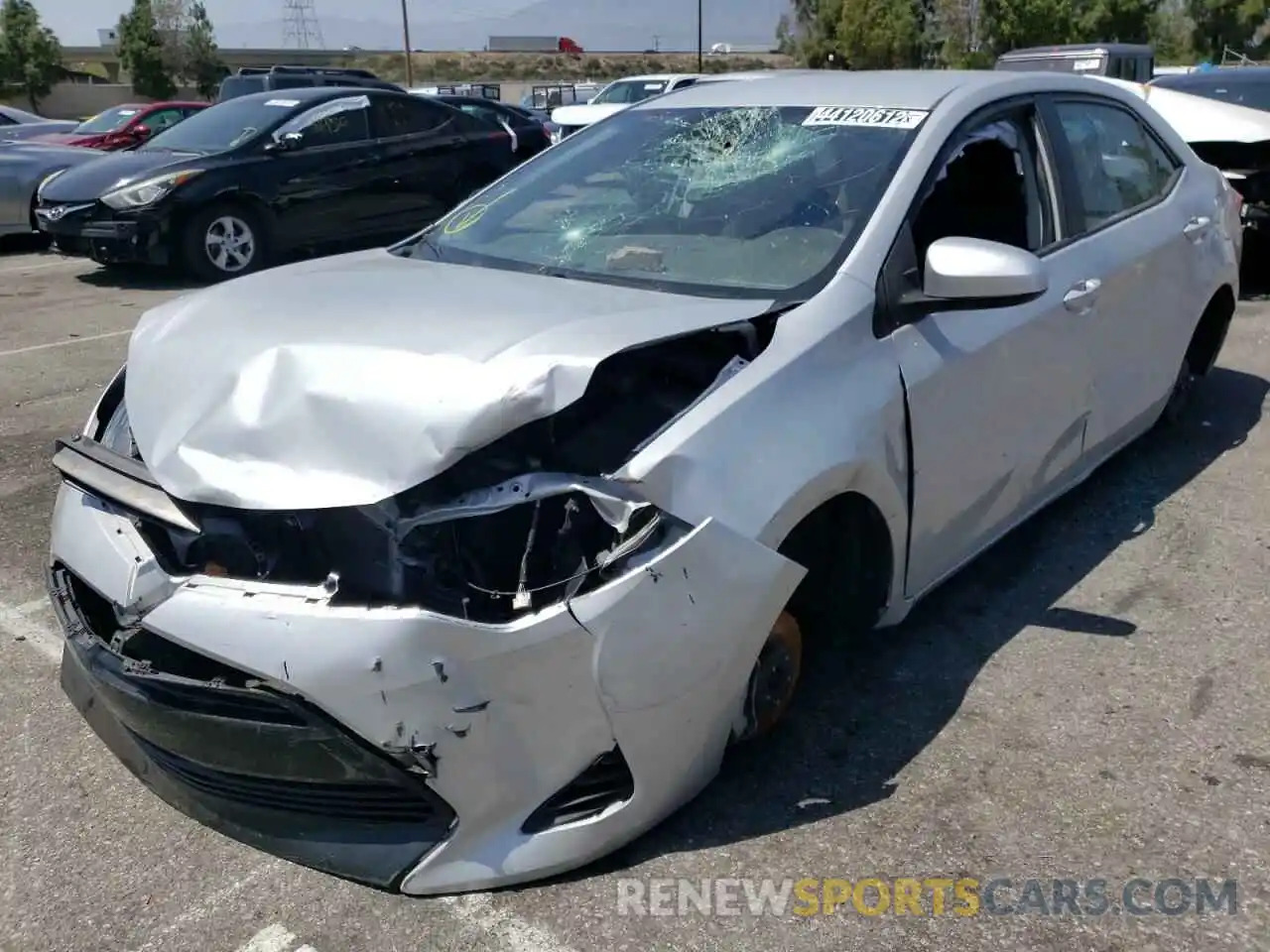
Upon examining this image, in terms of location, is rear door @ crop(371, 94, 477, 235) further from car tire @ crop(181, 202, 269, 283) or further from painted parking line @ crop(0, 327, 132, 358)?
painted parking line @ crop(0, 327, 132, 358)

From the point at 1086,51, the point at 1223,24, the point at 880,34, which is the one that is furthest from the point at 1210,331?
the point at 1223,24

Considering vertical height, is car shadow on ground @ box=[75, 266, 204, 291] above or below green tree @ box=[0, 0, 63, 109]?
below

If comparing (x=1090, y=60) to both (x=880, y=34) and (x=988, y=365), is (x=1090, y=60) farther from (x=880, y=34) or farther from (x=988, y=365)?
(x=880, y=34)

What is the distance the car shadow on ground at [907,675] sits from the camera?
275 cm

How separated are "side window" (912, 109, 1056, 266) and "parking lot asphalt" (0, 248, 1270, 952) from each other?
1149 millimetres

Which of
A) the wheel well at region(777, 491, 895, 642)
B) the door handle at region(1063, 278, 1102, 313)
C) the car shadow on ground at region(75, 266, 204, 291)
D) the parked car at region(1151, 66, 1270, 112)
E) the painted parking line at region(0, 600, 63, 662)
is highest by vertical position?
the parked car at region(1151, 66, 1270, 112)

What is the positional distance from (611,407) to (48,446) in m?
3.94

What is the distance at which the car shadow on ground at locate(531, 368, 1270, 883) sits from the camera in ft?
9.03

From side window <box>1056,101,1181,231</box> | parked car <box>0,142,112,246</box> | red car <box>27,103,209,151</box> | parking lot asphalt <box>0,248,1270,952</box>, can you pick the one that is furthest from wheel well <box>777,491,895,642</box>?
red car <box>27,103,209,151</box>

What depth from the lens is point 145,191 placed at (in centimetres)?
930

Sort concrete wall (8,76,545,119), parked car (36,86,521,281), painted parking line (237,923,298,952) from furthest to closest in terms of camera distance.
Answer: concrete wall (8,76,545,119)
parked car (36,86,521,281)
painted parking line (237,923,298,952)

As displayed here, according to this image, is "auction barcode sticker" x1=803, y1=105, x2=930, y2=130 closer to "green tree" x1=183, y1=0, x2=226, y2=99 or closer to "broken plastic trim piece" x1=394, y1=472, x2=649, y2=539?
"broken plastic trim piece" x1=394, y1=472, x2=649, y2=539

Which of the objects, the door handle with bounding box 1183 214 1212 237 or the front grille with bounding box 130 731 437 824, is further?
the door handle with bounding box 1183 214 1212 237

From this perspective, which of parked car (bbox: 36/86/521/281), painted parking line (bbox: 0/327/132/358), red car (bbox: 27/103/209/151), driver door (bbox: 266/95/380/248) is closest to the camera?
painted parking line (bbox: 0/327/132/358)
